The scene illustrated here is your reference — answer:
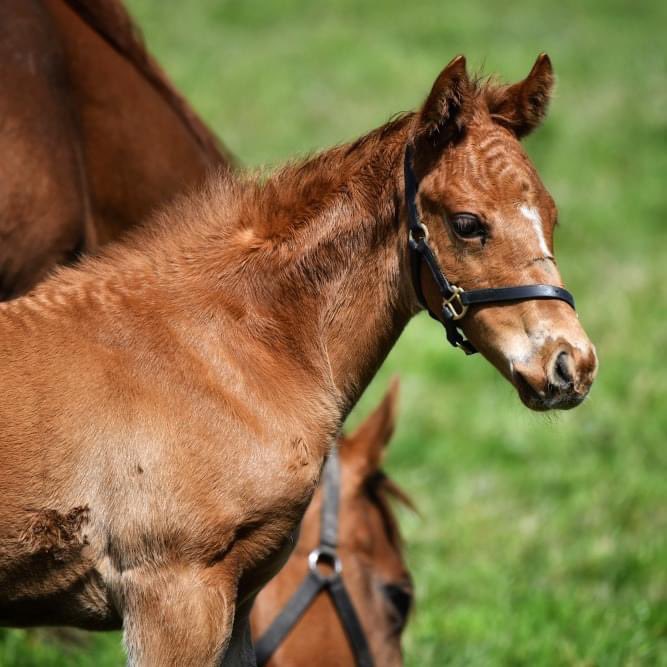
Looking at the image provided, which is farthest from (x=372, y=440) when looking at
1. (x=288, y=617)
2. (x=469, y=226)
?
(x=469, y=226)

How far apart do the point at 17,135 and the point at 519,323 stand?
6.04ft

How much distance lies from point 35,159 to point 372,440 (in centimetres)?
155

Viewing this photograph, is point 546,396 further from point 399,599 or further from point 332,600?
point 399,599

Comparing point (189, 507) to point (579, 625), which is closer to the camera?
point (189, 507)

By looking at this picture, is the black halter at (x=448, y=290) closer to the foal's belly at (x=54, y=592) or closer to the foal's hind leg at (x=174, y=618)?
the foal's hind leg at (x=174, y=618)

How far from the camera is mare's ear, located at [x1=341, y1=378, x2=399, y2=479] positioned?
4.02m

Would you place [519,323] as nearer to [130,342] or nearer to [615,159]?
[130,342]

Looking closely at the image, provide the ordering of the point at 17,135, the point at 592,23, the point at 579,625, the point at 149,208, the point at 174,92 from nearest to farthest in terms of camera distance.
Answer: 1. the point at 17,135
2. the point at 149,208
3. the point at 174,92
4. the point at 579,625
5. the point at 592,23

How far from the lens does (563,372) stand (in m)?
2.61

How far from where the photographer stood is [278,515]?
282cm

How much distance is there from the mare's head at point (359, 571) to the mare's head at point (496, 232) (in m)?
1.21

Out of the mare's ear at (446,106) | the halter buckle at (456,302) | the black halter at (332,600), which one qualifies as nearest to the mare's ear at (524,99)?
the mare's ear at (446,106)

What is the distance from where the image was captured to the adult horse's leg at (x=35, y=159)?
11.6 ft

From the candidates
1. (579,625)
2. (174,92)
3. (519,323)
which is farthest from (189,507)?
(579,625)
